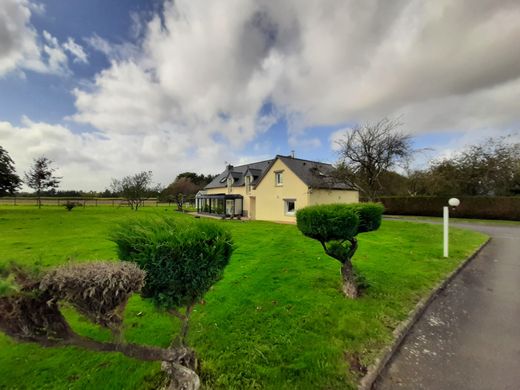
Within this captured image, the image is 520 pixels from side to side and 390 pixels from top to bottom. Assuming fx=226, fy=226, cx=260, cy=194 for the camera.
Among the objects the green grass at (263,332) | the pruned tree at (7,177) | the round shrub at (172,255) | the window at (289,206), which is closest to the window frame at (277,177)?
the window at (289,206)

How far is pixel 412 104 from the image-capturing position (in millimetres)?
18531

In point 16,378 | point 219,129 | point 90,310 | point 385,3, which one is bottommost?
point 16,378

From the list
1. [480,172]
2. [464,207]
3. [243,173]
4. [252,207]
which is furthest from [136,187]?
[480,172]

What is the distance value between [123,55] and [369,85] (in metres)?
13.6

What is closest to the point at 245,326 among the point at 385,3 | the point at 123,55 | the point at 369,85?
the point at 385,3

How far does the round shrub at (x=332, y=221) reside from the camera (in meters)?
4.66

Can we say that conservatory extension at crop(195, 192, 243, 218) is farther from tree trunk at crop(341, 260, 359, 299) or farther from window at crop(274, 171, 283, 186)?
tree trunk at crop(341, 260, 359, 299)

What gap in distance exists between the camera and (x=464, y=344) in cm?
362

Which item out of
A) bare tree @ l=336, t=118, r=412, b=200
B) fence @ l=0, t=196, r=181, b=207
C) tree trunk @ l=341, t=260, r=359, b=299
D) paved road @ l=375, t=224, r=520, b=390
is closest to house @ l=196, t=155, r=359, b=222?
bare tree @ l=336, t=118, r=412, b=200

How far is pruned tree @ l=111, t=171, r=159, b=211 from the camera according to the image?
37.2 metres

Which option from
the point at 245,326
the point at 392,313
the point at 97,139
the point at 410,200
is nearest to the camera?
the point at 245,326

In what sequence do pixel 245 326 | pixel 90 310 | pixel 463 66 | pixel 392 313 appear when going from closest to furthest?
pixel 90 310, pixel 245 326, pixel 392 313, pixel 463 66

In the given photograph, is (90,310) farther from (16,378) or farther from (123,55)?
(123,55)

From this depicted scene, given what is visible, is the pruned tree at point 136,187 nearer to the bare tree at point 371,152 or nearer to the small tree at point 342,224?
the bare tree at point 371,152
